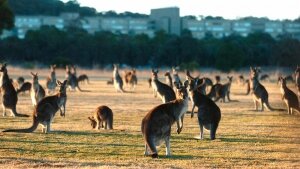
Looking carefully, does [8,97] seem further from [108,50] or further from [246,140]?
[108,50]

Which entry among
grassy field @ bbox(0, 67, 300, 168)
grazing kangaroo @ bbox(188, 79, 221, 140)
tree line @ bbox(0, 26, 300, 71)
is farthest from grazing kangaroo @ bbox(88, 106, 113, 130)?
tree line @ bbox(0, 26, 300, 71)

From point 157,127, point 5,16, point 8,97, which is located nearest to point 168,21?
point 5,16

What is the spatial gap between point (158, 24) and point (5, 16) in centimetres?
8228

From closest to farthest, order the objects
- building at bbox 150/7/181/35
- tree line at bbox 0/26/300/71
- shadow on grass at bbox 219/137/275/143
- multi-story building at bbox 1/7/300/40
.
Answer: shadow on grass at bbox 219/137/275/143 < tree line at bbox 0/26/300/71 < multi-story building at bbox 1/7/300/40 < building at bbox 150/7/181/35

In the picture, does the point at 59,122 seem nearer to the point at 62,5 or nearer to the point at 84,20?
the point at 84,20

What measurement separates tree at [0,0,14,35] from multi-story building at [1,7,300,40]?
66.4m

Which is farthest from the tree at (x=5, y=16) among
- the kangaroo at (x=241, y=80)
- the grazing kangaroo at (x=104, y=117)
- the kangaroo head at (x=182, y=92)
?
the kangaroo head at (x=182, y=92)

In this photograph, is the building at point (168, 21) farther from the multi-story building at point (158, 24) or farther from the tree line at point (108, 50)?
the tree line at point (108, 50)

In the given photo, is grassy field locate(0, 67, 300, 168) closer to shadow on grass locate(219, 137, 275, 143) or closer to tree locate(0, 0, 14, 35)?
shadow on grass locate(219, 137, 275, 143)

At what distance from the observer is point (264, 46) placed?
229 feet

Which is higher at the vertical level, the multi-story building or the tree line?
the multi-story building

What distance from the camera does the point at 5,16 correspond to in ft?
167

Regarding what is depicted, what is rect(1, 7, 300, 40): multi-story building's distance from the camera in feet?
412

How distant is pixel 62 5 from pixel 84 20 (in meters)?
20.4
